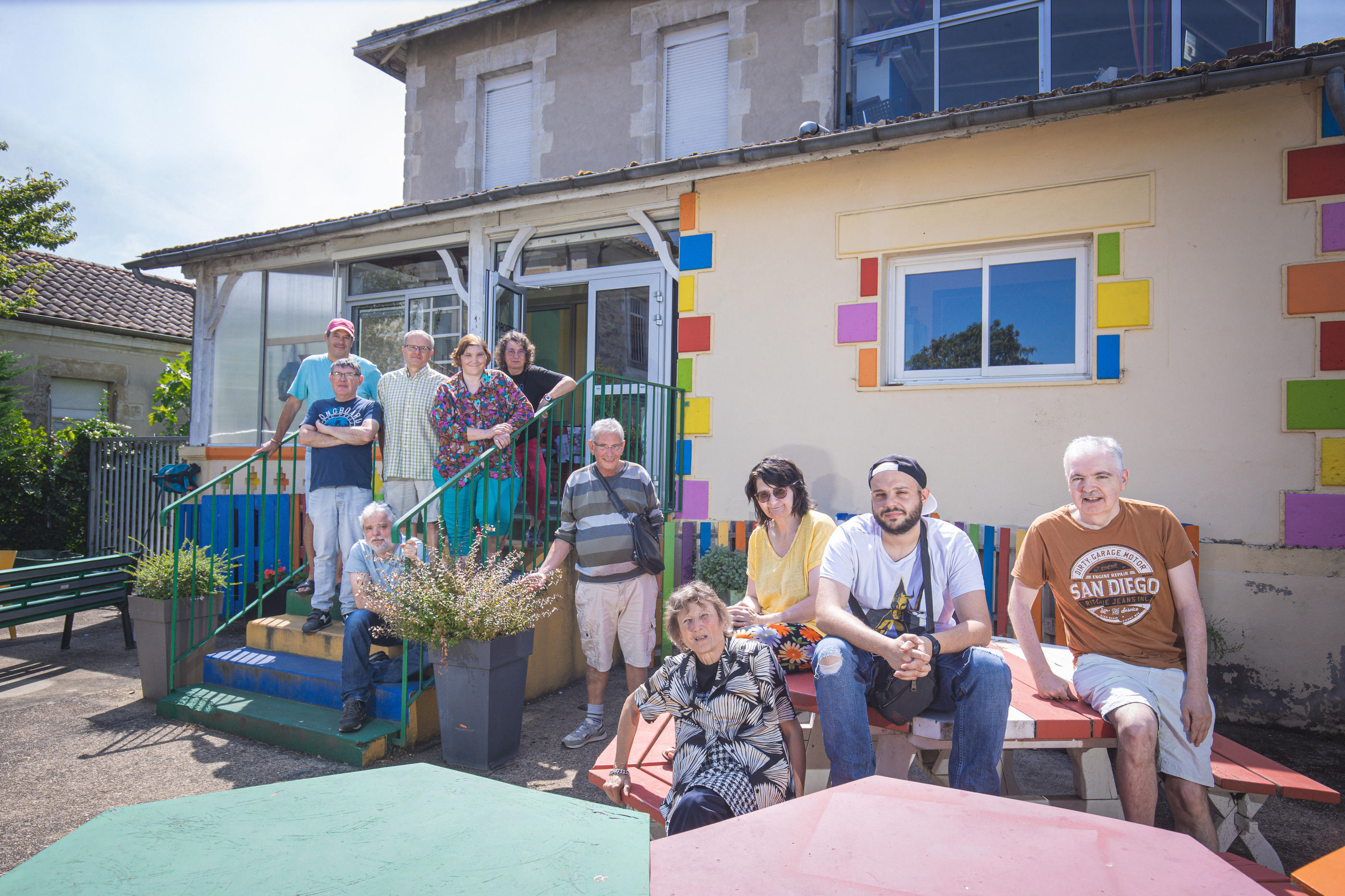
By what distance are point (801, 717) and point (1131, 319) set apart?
3303 mm

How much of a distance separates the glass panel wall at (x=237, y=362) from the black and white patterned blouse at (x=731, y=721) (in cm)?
788

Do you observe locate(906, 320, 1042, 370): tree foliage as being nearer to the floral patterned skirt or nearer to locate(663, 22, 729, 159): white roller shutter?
the floral patterned skirt

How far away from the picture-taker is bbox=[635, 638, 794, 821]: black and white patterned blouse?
237cm

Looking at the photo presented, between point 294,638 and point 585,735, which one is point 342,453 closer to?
point 294,638

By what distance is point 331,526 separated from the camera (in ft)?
15.8

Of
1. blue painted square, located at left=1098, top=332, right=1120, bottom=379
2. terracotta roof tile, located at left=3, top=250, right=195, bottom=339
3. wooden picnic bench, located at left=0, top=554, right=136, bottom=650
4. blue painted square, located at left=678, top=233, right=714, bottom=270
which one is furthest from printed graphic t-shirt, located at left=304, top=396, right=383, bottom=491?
terracotta roof tile, located at left=3, top=250, right=195, bottom=339

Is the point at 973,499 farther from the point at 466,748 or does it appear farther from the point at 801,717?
the point at 466,748

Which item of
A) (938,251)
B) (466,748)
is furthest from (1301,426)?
(466,748)

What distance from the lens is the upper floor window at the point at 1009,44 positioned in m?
6.51

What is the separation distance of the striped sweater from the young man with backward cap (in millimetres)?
1458

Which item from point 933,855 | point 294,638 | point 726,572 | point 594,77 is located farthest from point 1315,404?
point 594,77

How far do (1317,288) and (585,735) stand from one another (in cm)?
487

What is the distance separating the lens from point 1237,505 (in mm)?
4281

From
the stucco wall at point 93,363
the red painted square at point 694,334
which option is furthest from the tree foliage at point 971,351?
the stucco wall at point 93,363
